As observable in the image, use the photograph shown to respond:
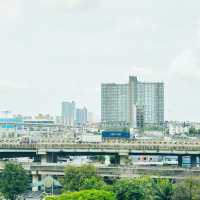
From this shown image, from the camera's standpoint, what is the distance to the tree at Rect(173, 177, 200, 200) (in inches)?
2288

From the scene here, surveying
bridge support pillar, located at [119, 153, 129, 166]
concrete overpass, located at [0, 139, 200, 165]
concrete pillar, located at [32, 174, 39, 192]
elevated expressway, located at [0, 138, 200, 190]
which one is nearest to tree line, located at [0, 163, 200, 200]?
concrete pillar, located at [32, 174, 39, 192]

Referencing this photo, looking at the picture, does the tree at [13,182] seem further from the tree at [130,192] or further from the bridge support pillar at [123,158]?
the bridge support pillar at [123,158]

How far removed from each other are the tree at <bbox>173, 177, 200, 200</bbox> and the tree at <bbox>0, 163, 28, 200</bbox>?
18.0m

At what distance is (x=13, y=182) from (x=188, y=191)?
62.9ft

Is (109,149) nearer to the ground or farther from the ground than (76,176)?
farther from the ground

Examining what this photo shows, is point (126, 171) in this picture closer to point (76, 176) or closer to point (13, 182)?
point (76, 176)

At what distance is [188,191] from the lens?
2306 inches

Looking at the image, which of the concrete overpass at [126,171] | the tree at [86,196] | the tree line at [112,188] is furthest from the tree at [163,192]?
the concrete overpass at [126,171]

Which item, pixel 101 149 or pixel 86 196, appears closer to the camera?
pixel 86 196

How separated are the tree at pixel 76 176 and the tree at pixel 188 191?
10809mm

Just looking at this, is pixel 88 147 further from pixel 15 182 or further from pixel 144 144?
pixel 15 182

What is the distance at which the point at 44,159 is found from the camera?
307 ft

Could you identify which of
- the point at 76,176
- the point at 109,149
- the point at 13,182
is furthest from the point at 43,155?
the point at 76,176

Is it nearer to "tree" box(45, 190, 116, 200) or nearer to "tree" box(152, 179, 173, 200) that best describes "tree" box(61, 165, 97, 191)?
"tree" box(152, 179, 173, 200)
